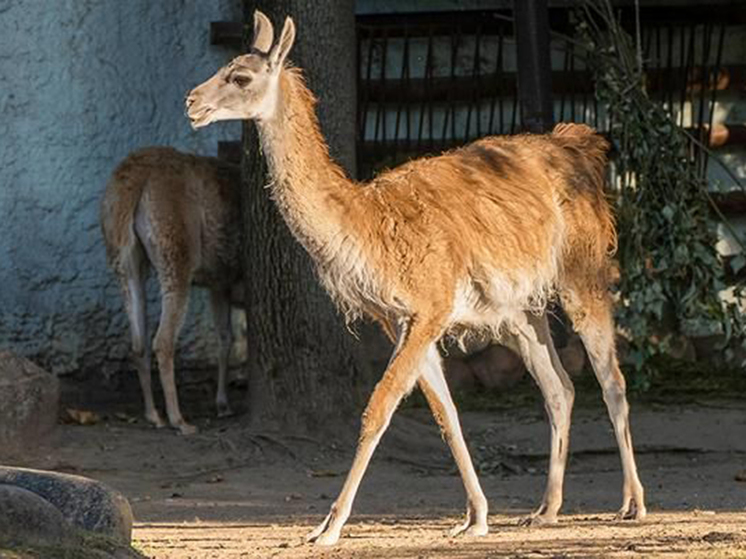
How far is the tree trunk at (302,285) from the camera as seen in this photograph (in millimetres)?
11477

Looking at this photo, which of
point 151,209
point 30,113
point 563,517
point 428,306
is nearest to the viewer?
point 428,306

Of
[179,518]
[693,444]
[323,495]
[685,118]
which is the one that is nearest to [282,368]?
[323,495]

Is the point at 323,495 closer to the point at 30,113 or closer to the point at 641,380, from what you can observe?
the point at 641,380

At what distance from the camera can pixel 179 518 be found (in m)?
9.92

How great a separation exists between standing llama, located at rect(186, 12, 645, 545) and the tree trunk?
1.89 metres

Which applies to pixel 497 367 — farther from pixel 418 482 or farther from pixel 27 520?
pixel 27 520

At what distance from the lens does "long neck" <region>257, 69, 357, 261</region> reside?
28.7 feet

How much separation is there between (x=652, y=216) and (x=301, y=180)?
13.5ft

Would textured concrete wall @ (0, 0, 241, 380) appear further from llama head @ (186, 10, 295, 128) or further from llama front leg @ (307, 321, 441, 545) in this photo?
llama front leg @ (307, 321, 441, 545)

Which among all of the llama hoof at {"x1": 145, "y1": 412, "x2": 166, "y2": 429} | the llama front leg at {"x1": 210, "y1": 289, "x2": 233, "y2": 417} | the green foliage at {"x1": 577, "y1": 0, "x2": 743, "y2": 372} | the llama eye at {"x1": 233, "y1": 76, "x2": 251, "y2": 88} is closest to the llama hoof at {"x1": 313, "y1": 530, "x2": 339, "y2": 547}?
the llama eye at {"x1": 233, "y1": 76, "x2": 251, "y2": 88}

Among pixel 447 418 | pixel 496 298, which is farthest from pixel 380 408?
pixel 496 298

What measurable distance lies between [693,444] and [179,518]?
370 cm

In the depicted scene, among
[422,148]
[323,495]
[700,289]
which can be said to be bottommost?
[323,495]

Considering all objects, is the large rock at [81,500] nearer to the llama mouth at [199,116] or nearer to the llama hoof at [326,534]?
the llama hoof at [326,534]
